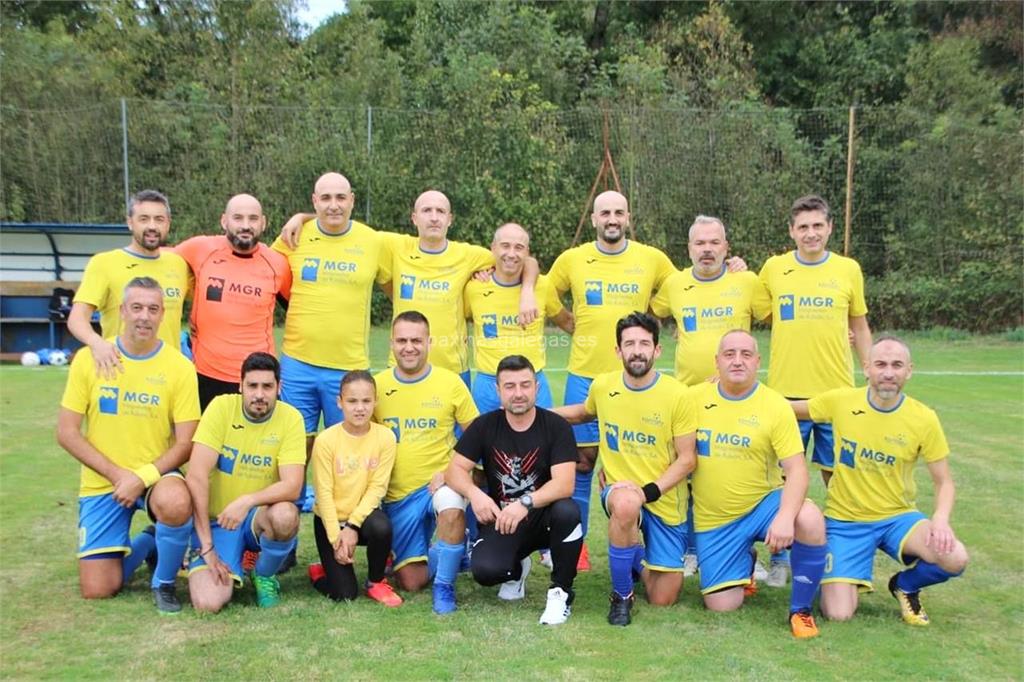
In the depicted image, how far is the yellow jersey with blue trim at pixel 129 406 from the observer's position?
15.1 ft

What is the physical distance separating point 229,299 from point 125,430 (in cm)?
101

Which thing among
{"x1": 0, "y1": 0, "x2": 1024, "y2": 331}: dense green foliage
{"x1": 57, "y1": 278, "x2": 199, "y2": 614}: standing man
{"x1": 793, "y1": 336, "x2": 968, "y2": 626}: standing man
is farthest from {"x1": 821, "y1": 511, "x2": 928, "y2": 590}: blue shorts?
{"x1": 0, "y1": 0, "x2": 1024, "y2": 331}: dense green foliage

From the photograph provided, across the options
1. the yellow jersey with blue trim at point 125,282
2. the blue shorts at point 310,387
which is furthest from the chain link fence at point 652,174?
the yellow jersey with blue trim at point 125,282

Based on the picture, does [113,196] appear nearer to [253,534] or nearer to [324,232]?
[324,232]

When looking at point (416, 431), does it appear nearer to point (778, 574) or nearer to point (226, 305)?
point (226, 305)

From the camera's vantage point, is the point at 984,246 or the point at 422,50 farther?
the point at 422,50

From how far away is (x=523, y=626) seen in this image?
4148mm

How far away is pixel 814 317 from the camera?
208 inches

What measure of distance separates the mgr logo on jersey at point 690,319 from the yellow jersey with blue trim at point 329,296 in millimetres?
1809

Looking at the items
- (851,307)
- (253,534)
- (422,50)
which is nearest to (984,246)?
(422,50)

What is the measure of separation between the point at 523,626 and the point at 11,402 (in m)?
7.55

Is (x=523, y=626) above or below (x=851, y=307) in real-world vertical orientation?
below

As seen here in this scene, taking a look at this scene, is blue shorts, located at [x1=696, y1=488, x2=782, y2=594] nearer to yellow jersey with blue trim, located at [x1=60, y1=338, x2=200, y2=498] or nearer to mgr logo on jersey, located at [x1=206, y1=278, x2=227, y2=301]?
yellow jersey with blue trim, located at [x1=60, y1=338, x2=200, y2=498]

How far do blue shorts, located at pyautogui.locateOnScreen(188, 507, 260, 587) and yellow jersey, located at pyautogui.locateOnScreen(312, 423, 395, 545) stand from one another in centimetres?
32
